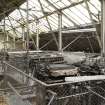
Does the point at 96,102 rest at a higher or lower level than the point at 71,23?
lower

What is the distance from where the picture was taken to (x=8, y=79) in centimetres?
604

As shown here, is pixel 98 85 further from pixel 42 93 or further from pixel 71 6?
pixel 71 6

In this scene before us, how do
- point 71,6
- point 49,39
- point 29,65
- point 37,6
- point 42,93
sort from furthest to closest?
point 49,39, point 37,6, point 71,6, point 29,65, point 42,93

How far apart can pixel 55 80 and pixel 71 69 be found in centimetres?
50

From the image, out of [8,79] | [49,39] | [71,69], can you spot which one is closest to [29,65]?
[8,79]

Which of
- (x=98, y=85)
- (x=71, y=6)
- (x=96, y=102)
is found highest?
(x=71, y=6)

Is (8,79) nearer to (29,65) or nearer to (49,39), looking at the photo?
(29,65)

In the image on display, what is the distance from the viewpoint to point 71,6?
10.4m

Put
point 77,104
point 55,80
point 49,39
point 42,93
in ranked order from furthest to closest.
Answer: point 49,39
point 55,80
point 77,104
point 42,93

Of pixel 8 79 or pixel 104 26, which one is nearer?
pixel 8 79

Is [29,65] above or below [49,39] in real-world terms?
below

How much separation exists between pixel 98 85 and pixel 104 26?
400 cm

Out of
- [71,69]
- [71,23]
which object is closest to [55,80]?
[71,69]

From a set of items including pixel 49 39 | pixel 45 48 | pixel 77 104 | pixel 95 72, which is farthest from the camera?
pixel 45 48
